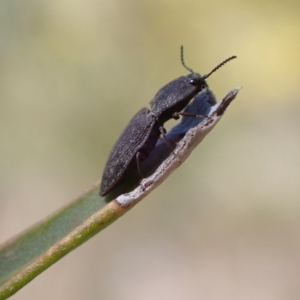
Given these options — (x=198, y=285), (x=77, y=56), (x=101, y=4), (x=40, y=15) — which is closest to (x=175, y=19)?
(x=101, y=4)

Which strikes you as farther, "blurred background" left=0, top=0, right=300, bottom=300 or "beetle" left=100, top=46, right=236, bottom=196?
"blurred background" left=0, top=0, right=300, bottom=300

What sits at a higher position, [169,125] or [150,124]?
[150,124]

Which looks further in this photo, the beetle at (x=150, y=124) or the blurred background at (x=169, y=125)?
the blurred background at (x=169, y=125)

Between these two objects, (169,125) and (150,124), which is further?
(169,125)

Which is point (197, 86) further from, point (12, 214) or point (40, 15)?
point (40, 15)
